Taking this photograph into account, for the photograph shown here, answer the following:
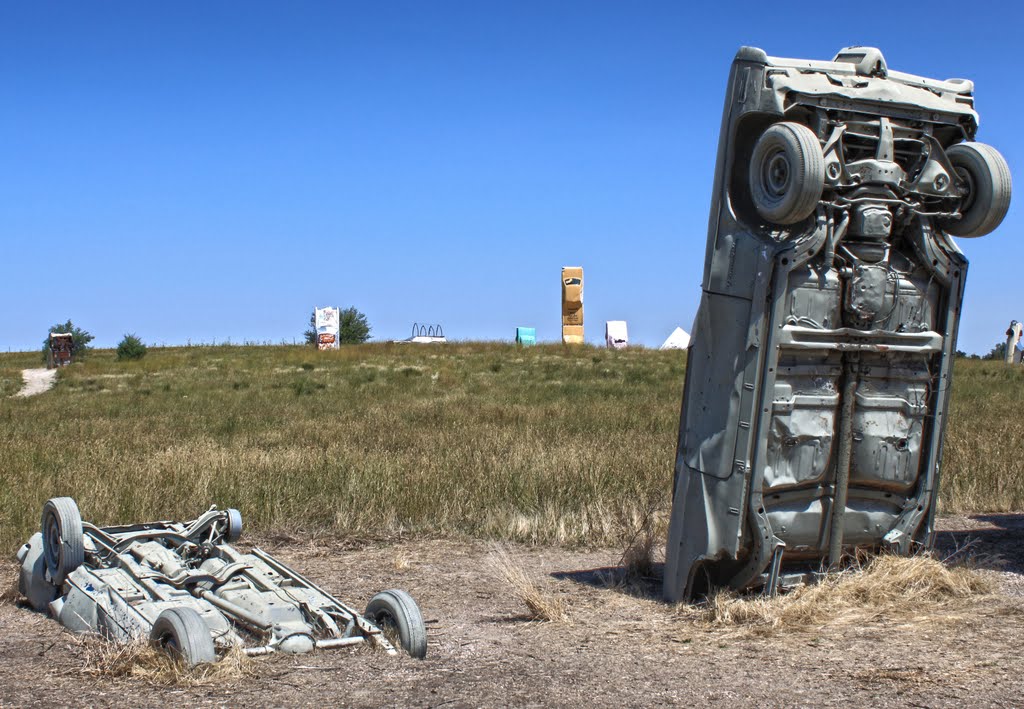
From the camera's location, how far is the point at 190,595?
6277 mm

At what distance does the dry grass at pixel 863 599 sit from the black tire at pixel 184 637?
9.45 feet

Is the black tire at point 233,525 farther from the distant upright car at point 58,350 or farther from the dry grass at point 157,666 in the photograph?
the distant upright car at point 58,350

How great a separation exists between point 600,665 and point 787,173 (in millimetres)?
3019

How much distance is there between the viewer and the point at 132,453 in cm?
1374

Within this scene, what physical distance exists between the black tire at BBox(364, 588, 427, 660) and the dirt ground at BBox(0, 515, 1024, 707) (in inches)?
4.6

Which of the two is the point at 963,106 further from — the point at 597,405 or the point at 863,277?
the point at 597,405

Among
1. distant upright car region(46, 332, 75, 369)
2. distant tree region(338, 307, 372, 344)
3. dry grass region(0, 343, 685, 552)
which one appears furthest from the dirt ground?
distant tree region(338, 307, 372, 344)

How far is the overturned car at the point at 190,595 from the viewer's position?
5.59 m

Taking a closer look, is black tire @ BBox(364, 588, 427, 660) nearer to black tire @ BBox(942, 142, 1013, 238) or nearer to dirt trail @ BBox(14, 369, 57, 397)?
black tire @ BBox(942, 142, 1013, 238)

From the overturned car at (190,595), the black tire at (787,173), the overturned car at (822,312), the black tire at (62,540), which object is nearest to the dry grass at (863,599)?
the overturned car at (822,312)

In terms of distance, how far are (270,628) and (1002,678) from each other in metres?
3.67

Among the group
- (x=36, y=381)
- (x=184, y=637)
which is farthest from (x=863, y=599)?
(x=36, y=381)

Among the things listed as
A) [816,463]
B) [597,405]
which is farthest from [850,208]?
[597,405]

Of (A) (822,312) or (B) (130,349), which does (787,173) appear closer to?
(A) (822,312)
